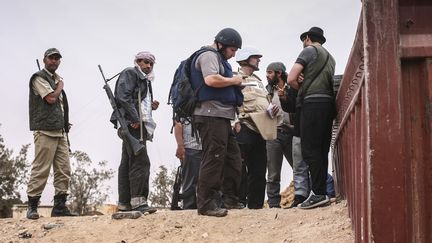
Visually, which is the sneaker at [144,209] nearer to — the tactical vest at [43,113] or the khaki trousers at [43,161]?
the khaki trousers at [43,161]

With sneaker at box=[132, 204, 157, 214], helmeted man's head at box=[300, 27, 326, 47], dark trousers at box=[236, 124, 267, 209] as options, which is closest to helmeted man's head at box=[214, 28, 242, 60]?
helmeted man's head at box=[300, 27, 326, 47]

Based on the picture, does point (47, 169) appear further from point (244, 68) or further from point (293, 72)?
point (293, 72)

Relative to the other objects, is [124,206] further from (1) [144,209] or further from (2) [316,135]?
(2) [316,135]

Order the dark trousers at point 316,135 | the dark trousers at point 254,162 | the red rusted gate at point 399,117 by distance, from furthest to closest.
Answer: the dark trousers at point 254,162 < the dark trousers at point 316,135 < the red rusted gate at point 399,117

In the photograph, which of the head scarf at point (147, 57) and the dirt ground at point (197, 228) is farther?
the head scarf at point (147, 57)

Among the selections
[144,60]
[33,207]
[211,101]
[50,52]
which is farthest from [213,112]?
[33,207]

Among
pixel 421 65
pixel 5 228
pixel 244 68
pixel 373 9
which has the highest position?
pixel 244 68

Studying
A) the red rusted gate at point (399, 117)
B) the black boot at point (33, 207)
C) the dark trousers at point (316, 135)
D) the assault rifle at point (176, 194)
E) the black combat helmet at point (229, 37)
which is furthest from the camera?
the assault rifle at point (176, 194)

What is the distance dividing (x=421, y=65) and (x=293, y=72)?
2817mm

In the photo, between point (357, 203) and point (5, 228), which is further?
point (5, 228)

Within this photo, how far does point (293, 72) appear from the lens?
5.52 meters

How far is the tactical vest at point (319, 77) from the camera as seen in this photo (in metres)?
5.43

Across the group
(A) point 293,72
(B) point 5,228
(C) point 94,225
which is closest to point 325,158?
(A) point 293,72

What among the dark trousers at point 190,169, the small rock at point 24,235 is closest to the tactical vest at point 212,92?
the dark trousers at point 190,169
